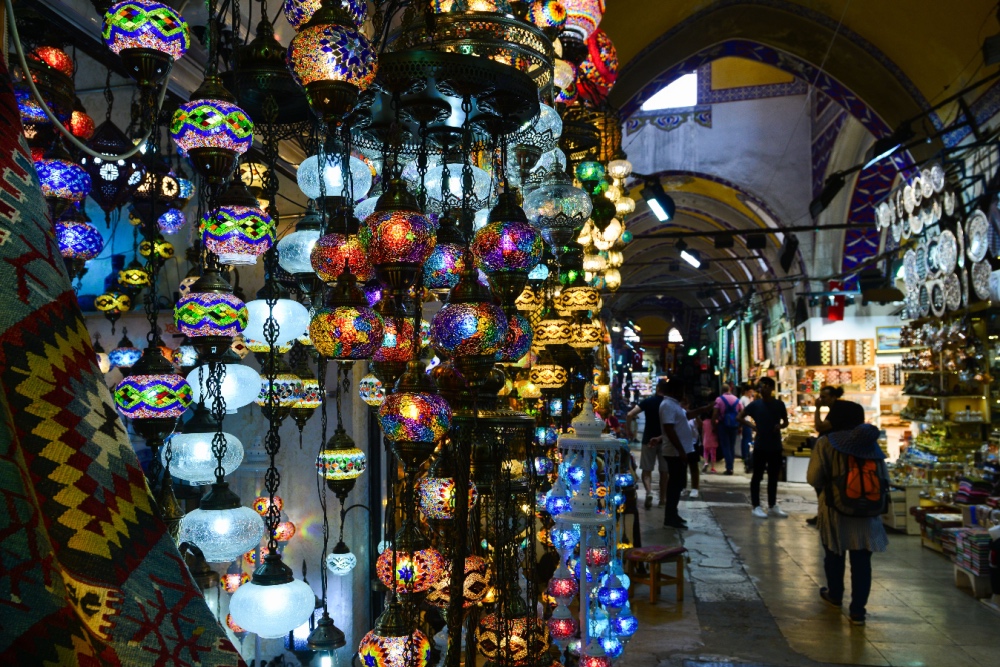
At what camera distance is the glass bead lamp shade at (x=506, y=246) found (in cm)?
153

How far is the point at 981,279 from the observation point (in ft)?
21.1

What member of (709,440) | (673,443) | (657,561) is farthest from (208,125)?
(709,440)

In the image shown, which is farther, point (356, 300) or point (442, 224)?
point (442, 224)

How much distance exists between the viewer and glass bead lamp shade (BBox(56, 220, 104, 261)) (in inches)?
71.0

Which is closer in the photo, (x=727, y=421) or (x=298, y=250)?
(x=298, y=250)

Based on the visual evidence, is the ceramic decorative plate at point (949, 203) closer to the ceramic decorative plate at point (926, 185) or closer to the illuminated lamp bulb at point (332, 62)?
the ceramic decorative plate at point (926, 185)

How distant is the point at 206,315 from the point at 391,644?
77 centimetres

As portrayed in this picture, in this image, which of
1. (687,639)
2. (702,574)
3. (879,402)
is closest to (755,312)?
(879,402)

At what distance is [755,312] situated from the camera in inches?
711

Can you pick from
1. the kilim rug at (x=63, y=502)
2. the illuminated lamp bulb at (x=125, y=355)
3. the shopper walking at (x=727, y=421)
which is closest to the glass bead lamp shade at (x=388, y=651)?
the kilim rug at (x=63, y=502)

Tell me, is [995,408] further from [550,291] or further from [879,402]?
[550,291]

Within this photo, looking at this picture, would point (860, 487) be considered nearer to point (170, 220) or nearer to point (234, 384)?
point (234, 384)

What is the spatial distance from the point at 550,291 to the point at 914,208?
6.13 meters

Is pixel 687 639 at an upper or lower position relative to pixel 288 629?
lower
